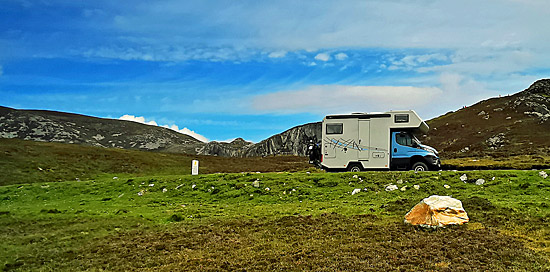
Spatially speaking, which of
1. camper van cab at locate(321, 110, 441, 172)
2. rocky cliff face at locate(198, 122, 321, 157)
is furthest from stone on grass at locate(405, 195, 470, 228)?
rocky cliff face at locate(198, 122, 321, 157)

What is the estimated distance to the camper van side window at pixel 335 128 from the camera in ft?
93.4

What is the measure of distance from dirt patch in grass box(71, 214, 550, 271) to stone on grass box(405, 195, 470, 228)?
393mm

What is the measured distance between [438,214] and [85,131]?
146 metres

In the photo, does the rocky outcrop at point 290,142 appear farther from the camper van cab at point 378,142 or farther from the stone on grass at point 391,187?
the stone on grass at point 391,187

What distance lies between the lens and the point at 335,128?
28578mm

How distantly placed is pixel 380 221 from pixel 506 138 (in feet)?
241

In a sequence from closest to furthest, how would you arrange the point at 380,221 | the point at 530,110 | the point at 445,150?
the point at 380,221 → the point at 445,150 → the point at 530,110

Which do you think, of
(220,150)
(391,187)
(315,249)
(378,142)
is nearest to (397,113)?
(378,142)

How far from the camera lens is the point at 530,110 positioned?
94.5 m

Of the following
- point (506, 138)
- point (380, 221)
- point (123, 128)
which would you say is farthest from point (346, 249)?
point (123, 128)

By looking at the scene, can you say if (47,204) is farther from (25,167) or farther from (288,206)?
(25,167)

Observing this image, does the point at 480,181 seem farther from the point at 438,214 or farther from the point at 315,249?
the point at 315,249

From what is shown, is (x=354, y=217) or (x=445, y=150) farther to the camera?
(x=445, y=150)

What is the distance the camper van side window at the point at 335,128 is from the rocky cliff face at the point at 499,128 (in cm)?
4535
